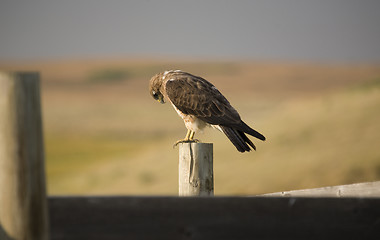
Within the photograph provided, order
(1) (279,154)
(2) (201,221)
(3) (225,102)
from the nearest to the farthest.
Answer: (2) (201,221)
(3) (225,102)
(1) (279,154)

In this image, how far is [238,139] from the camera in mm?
6051

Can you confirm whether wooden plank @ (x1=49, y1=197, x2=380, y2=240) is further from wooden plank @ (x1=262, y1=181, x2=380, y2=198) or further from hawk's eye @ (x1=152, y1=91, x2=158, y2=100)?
hawk's eye @ (x1=152, y1=91, x2=158, y2=100)

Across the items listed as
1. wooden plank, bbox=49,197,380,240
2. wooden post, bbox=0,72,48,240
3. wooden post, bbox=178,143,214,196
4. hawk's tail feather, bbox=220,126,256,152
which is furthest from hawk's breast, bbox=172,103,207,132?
wooden post, bbox=0,72,48,240

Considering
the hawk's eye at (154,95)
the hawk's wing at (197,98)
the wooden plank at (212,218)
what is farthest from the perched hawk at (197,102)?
the wooden plank at (212,218)

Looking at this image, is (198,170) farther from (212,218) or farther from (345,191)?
(212,218)

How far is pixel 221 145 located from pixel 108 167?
486 centimetres

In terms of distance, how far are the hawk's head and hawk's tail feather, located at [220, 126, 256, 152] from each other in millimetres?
1382

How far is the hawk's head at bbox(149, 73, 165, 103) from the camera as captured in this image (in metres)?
7.28

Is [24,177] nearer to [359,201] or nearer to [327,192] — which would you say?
[359,201]

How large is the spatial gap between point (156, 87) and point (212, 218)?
16.2ft

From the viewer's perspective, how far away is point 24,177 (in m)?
2.40

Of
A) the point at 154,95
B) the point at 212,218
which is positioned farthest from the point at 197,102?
A: the point at 212,218

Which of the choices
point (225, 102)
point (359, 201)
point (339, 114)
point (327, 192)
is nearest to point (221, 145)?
point (339, 114)

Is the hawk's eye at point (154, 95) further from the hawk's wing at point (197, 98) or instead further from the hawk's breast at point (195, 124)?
the hawk's breast at point (195, 124)
